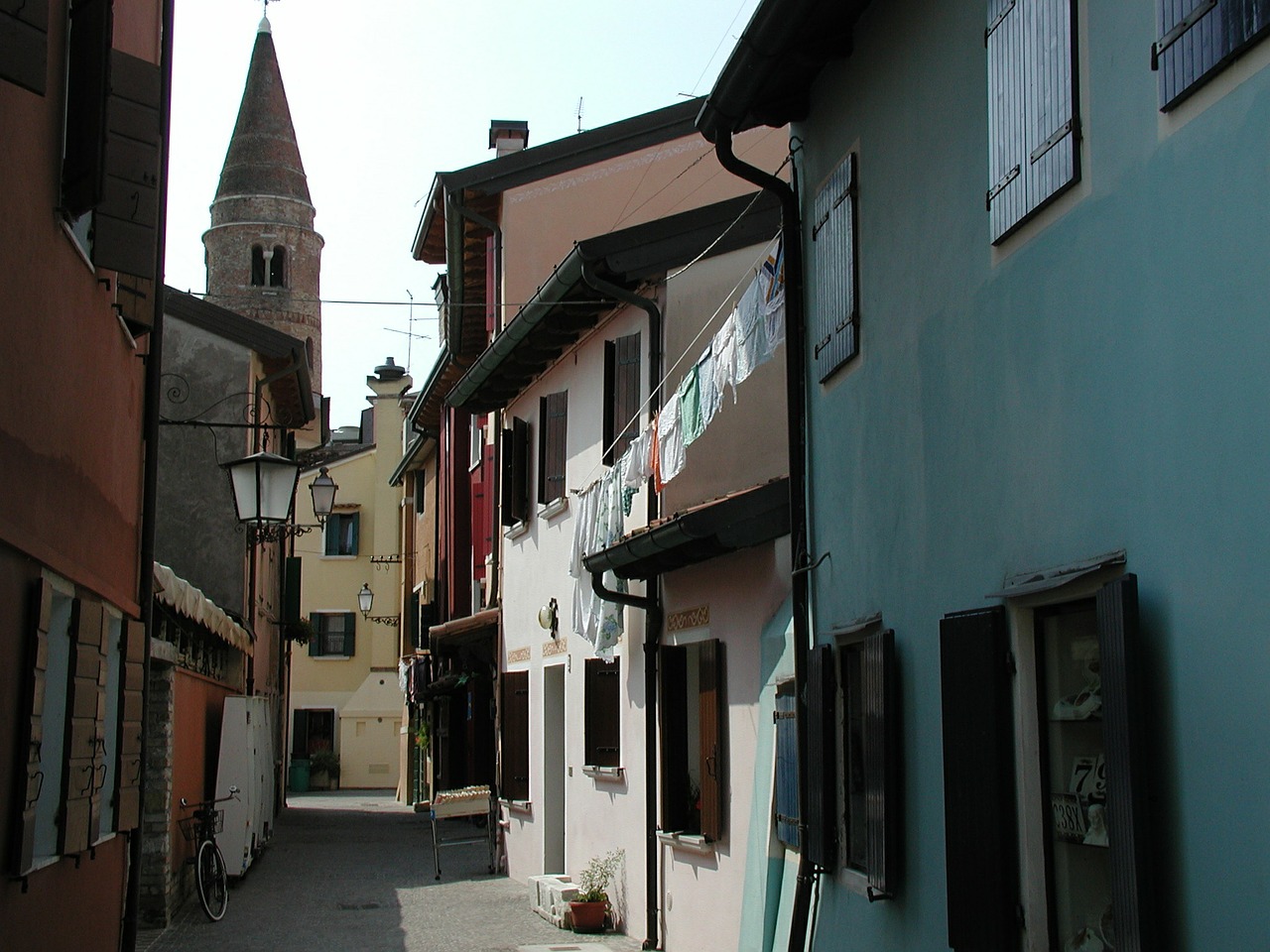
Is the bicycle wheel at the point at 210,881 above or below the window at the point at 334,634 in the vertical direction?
below

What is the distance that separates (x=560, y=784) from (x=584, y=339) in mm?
5078

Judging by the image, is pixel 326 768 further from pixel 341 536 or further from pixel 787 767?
pixel 787 767

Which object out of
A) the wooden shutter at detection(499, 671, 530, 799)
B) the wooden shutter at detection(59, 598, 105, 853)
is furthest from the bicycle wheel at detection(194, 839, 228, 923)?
the wooden shutter at detection(59, 598, 105, 853)

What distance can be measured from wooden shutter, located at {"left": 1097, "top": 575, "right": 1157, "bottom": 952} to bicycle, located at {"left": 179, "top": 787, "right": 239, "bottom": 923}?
12.5 m

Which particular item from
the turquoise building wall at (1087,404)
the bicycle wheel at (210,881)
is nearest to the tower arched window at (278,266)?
the bicycle wheel at (210,881)

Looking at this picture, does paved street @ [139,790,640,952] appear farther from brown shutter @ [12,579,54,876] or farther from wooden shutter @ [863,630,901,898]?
brown shutter @ [12,579,54,876]

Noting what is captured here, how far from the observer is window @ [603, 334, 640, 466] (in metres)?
14.5

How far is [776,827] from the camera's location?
32.6ft

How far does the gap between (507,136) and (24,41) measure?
75.6 feet

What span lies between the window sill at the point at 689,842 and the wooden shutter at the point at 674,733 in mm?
218

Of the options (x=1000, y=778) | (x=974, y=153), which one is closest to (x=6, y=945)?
(x=1000, y=778)

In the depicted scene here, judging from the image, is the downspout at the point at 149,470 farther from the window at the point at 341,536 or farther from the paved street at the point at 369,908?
the window at the point at 341,536

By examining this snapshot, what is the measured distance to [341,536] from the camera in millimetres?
48219

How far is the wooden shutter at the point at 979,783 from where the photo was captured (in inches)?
238
